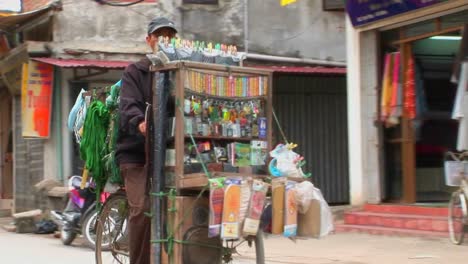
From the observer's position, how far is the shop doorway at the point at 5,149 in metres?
16.6

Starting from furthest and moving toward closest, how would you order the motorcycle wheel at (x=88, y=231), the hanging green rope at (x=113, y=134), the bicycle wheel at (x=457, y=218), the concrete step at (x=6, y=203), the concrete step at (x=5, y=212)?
the concrete step at (x=6, y=203) → the concrete step at (x=5, y=212) → the motorcycle wheel at (x=88, y=231) → the bicycle wheel at (x=457, y=218) → the hanging green rope at (x=113, y=134)

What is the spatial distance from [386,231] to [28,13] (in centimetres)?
767

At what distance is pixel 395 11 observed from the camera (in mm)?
9797

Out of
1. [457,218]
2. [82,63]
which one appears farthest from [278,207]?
[82,63]

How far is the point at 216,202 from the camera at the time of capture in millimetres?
4383

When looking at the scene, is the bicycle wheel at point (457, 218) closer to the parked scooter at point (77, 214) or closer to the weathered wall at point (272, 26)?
the parked scooter at point (77, 214)

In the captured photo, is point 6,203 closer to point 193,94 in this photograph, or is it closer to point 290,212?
point 193,94

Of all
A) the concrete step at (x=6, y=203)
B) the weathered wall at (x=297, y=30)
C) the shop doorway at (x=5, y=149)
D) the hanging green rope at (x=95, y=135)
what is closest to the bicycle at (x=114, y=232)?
the hanging green rope at (x=95, y=135)

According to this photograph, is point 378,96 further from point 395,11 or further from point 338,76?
point 338,76

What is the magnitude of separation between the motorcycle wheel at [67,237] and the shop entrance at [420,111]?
16.0 ft

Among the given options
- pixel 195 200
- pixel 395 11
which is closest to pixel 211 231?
pixel 195 200

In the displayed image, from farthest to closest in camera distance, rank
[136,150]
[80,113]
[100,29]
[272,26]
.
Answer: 1. [272,26]
2. [100,29]
3. [80,113]
4. [136,150]

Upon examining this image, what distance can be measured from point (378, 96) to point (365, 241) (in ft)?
8.16

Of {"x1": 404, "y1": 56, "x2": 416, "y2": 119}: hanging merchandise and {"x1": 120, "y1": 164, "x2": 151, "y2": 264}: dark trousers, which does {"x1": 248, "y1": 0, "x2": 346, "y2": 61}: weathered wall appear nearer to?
{"x1": 404, "y1": 56, "x2": 416, "y2": 119}: hanging merchandise
